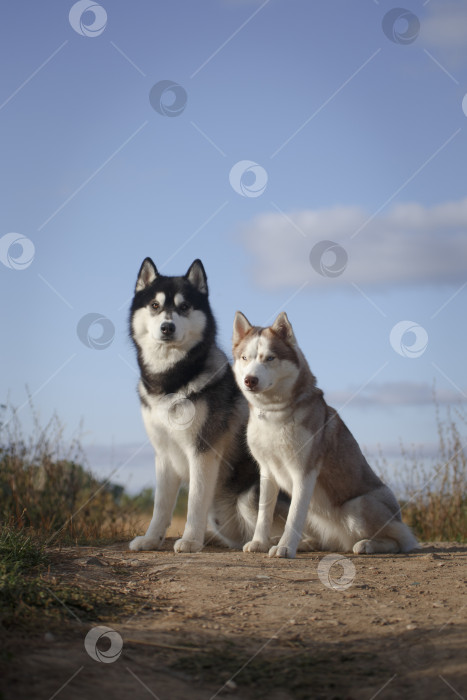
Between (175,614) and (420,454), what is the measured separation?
6.57 metres

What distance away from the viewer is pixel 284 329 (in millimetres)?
6117

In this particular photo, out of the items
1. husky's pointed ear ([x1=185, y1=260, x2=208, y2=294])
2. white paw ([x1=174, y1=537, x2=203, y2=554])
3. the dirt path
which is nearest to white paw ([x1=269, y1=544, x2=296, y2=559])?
the dirt path

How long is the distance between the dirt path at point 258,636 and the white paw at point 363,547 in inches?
21.9

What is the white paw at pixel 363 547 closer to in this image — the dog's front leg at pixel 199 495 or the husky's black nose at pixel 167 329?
the dog's front leg at pixel 199 495

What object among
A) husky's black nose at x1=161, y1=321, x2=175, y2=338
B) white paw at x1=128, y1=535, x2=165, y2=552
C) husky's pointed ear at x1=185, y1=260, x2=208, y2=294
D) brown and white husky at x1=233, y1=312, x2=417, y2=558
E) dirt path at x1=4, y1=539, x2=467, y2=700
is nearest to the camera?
dirt path at x1=4, y1=539, x2=467, y2=700

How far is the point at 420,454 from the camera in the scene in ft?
33.0

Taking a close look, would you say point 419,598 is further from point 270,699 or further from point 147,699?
point 147,699

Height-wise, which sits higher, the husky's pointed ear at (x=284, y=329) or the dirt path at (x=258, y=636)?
the husky's pointed ear at (x=284, y=329)

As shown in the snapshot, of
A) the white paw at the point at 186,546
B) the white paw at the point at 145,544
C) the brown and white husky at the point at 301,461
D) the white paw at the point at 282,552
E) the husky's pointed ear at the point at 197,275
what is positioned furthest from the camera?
the husky's pointed ear at the point at 197,275

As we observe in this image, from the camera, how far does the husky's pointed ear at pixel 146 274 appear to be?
662 cm

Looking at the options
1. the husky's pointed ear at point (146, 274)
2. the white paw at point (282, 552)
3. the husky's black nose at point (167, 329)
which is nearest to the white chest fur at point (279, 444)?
the white paw at point (282, 552)

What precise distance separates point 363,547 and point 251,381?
1842mm

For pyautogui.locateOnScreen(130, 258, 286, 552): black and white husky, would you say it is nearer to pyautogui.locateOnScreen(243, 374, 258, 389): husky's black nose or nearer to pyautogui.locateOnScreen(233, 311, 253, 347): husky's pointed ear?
pyautogui.locateOnScreen(233, 311, 253, 347): husky's pointed ear

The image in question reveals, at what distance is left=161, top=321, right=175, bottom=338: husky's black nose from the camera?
619 centimetres
